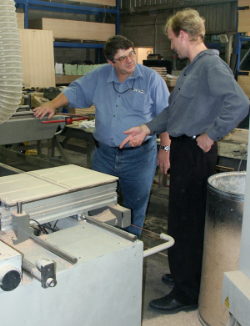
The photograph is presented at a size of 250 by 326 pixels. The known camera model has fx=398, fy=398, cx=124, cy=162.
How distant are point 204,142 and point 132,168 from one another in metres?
0.53

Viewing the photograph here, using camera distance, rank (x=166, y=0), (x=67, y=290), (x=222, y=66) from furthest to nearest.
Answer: (x=166, y=0) < (x=222, y=66) < (x=67, y=290)

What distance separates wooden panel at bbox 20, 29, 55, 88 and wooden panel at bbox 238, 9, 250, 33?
2186 mm

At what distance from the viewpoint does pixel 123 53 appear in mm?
1894

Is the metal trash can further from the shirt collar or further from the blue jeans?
the shirt collar

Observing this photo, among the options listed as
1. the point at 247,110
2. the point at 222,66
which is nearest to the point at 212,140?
the point at 247,110

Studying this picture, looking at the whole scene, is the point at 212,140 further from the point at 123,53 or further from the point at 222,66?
the point at 123,53

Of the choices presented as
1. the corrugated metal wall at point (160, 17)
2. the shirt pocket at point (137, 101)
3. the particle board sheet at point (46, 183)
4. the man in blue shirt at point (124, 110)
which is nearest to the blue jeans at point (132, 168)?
the man in blue shirt at point (124, 110)

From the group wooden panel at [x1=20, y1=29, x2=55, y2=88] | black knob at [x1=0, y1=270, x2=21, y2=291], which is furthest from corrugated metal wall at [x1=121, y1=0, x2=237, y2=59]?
black knob at [x1=0, y1=270, x2=21, y2=291]

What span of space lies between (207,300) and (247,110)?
0.81 meters

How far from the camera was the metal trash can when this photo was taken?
152cm

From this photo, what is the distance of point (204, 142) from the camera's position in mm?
1557

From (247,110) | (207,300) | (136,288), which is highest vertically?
(247,110)

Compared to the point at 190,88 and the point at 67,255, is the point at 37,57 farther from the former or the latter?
the point at 67,255

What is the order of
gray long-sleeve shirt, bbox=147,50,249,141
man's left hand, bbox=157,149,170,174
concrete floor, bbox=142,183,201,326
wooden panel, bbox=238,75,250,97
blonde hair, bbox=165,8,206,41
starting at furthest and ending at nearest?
wooden panel, bbox=238,75,250,97, man's left hand, bbox=157,149,170,174, concrete floor, bbox=142,183,201,326, blonde hair, bbox=165,8,206,41, gray long-sleeve shirt, bbox=147,50,249,141
